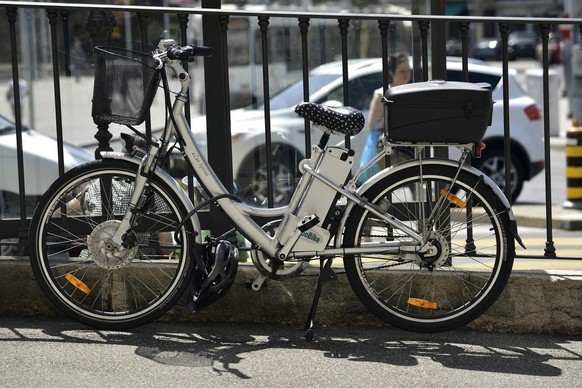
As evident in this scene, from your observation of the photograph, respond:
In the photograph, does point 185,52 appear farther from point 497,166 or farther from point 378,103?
point 497,166

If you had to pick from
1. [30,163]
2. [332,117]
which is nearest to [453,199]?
[332,117]

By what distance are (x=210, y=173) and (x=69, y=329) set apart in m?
0.96

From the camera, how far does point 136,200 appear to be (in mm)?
5180

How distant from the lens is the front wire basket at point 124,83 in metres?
5.04

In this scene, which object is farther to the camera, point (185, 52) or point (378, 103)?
point (378, 103)

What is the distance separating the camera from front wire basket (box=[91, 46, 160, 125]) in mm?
5039

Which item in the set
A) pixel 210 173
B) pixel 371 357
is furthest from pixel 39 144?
pixel 371 357

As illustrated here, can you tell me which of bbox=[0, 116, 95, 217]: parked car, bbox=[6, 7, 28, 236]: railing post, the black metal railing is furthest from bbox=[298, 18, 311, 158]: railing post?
bbox=[0, 116, 95, 217]: parked car

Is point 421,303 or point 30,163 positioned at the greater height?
point 30,163

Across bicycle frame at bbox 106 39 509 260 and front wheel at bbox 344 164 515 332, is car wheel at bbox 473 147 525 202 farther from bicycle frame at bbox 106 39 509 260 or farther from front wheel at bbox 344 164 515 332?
bicycle frame at bbox 106 39 509 260

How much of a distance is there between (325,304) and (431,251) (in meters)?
0.60

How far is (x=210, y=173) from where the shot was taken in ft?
17.1

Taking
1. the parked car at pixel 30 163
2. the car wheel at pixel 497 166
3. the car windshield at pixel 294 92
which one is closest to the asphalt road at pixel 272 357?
the parked car at pixel 30 163

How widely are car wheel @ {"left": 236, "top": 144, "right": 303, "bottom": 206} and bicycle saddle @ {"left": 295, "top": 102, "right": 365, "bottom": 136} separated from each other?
147 cm
